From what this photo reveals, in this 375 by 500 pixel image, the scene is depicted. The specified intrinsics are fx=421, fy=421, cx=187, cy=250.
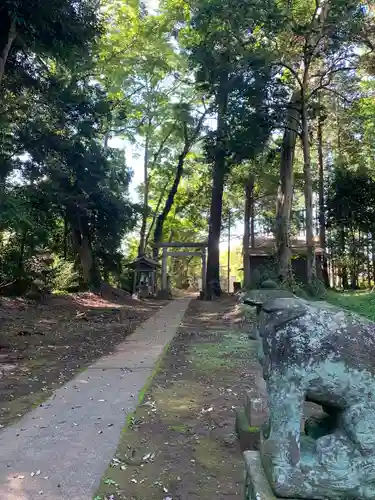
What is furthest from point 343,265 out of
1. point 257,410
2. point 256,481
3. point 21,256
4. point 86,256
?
point 256,481

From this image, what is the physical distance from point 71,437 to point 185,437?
0.92 metres

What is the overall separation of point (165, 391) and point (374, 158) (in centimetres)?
Result: 1773

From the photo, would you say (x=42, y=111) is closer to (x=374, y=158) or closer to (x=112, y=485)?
(x=112, y=485)

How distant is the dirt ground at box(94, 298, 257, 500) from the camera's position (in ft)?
8.88

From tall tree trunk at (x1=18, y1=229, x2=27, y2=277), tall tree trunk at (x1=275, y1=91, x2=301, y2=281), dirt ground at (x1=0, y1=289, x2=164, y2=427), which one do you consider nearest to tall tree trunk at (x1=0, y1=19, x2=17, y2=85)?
dirt ground at (x1=0, y1=289, x2=164, y2=427)

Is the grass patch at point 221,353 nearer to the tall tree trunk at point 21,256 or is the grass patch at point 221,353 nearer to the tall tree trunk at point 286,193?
the tall tree trunk at point 286,193

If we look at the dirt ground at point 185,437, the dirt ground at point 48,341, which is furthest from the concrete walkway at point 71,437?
the dirt ground at point 48,341

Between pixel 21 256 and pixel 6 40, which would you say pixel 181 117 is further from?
pixel 6 40

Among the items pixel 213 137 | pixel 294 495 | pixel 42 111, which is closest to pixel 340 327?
pixel 294 495

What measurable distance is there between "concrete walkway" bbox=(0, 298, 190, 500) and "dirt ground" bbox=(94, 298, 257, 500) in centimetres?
13

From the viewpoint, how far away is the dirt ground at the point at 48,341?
16.1 feet

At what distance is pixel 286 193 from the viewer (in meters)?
13.2

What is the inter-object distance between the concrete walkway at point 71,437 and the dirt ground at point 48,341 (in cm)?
35

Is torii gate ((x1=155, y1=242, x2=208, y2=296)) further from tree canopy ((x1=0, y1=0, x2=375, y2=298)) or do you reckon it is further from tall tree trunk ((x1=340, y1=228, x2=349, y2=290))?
tall tree trunk ((x1=340, y1=228, x2=349, y2=290))
